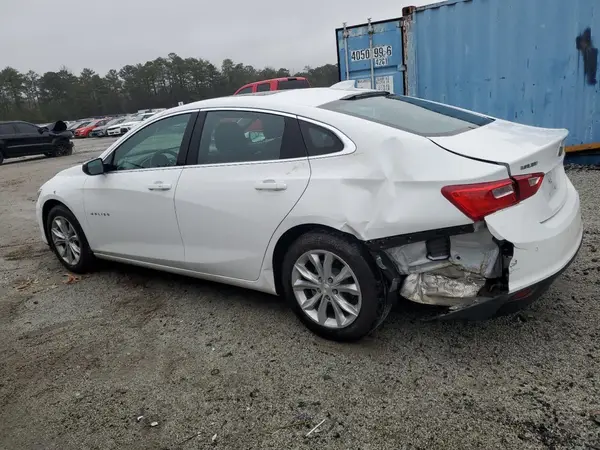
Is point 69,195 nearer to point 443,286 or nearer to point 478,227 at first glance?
point 443,286

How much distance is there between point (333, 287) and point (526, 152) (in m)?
1.33

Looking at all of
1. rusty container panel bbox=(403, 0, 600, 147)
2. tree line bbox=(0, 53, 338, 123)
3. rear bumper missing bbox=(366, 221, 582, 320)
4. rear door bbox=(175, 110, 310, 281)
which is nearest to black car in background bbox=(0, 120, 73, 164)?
rusty container panel bbox=(403, 0, 600, 147)

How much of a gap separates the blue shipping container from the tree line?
56791 millimetres

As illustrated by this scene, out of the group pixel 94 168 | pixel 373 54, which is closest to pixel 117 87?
pixel 373 54

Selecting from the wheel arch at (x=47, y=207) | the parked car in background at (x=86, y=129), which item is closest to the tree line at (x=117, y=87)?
the parked car in background at (x=86, y=129)

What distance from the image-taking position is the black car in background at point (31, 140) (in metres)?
18.5

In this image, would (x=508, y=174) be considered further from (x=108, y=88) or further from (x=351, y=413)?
(x=108, y=88)

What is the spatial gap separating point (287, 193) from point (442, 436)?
158 centimetres

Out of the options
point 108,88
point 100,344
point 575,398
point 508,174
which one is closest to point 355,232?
point 508,174

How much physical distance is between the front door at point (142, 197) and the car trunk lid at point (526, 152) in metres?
2.02

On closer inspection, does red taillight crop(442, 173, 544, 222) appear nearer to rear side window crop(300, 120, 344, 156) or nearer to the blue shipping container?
rear side window crop(300, 120, 344, 156)

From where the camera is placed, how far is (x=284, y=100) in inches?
130

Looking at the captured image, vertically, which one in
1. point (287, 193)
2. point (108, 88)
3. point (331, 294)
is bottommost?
point (331, 294)

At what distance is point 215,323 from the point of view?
3.51 meters
